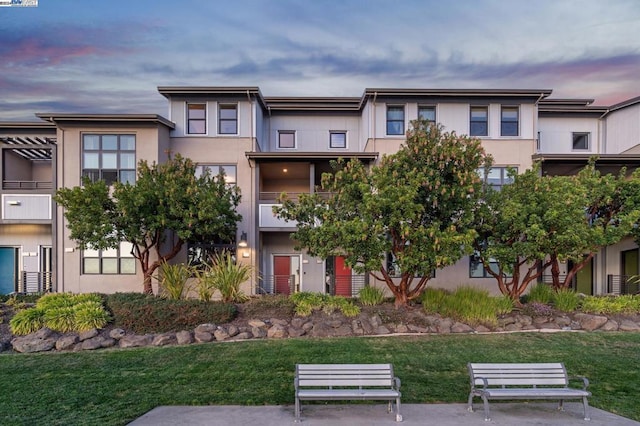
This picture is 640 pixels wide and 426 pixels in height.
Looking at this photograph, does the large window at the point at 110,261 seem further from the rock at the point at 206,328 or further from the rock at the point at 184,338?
the rock at the point at 184,338

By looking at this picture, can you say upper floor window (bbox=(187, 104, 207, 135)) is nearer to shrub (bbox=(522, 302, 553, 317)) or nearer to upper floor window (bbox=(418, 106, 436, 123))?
upper floor window (bbox=(418, 106, 436, 123))

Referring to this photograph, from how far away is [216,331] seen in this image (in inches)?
492

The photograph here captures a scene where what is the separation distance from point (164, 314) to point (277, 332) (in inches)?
134

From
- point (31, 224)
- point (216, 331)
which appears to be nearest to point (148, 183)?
point (216, 331)

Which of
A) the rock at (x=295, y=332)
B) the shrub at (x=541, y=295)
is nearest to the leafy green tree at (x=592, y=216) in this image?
the shrub at (x=541, y=295)

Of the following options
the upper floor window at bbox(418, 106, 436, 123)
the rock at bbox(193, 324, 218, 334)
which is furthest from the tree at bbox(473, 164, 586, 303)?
the rock at bbox(193, 324, 218, 334)

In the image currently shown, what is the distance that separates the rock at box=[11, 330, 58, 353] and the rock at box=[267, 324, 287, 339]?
227 inches

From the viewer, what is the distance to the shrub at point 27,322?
12297 mm

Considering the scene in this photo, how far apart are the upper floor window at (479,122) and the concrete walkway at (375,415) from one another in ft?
51.9

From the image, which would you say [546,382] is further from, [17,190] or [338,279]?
[17,190]

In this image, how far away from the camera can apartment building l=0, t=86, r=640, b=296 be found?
1911 cm

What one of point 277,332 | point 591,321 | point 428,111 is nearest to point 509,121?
point 428,111

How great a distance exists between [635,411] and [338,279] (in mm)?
15553

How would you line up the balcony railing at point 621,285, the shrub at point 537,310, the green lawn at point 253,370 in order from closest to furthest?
the green lawn at point 253,370, the shrub at point 537,310, the balcony railing at point 621,285
